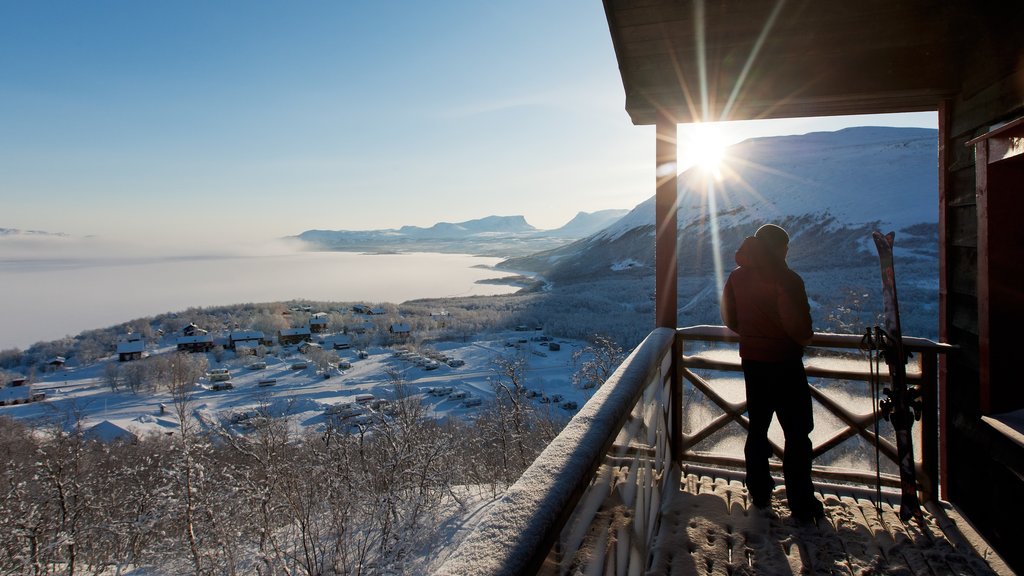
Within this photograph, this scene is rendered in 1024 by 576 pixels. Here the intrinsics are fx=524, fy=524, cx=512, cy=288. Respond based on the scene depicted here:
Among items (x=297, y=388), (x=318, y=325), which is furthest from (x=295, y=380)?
(x=318, y=325)

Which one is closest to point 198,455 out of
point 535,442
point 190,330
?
point 535,442

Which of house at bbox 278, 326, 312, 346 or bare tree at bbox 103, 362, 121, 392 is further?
house at bbox 278, 326, 312, 346

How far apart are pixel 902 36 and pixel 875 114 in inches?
26.6

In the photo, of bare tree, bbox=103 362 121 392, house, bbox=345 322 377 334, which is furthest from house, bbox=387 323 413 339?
bare tree, bbox=103 362 121 392

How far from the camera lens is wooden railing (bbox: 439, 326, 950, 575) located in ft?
2.96

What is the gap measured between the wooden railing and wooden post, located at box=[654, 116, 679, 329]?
21 cm

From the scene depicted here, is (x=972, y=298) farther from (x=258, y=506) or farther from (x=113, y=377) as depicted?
(x=113, y=377)

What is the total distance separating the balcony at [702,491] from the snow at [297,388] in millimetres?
21404

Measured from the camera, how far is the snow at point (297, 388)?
28.6m

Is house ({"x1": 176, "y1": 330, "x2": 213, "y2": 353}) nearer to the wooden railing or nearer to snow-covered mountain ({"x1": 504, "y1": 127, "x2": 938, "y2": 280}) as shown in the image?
snow-covered mountain ({"x1": 504, "y1": 127, "x2": 938, "y2": 280})

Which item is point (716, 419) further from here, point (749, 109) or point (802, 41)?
point (802, 41)

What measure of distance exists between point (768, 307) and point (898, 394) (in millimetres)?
969

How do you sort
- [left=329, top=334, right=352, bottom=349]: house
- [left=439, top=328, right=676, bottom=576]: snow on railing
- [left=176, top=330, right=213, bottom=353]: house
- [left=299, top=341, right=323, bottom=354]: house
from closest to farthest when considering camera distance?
Answer: [left=439, top=328, right=676, bottom=576]: snow on railing < [left=299, top=341, right=323, bottom=354]: house < [left=329, top=334, right=352, bottom=349]: house < [left=176, top=330, right=213, bottom=353]: house

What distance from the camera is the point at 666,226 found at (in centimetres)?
376
